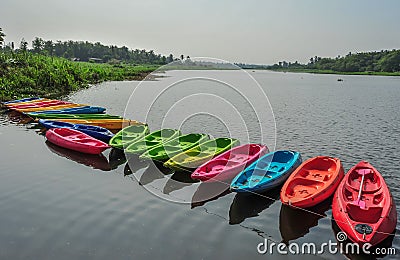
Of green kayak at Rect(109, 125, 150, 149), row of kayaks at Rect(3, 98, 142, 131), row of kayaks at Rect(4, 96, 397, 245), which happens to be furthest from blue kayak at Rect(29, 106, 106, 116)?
green kayak at Rect(109, 125, 150, 149)

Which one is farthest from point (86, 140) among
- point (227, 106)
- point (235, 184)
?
point (227, 106)

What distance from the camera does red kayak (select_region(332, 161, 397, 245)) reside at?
7.04 m

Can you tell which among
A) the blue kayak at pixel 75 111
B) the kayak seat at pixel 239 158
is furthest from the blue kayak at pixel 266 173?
the blue kayak at pixel 75 111

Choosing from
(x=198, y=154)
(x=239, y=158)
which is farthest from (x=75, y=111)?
(x=239, y=158)

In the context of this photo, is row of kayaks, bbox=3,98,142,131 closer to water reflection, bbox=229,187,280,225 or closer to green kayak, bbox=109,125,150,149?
green kayak, bbox=109,125,150,149

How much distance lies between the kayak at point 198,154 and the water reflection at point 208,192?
34.0 inches

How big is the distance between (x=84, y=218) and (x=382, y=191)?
762 cm

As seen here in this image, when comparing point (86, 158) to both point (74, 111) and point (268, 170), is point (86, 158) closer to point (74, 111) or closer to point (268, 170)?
→ point (268, 170)

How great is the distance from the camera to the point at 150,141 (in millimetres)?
13602

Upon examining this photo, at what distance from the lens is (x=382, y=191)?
8.61 meters

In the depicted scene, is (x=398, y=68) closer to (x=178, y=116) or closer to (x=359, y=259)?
(x=178, y=116)

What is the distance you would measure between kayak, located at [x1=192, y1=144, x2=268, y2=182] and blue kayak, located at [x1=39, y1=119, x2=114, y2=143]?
5614 millimetres

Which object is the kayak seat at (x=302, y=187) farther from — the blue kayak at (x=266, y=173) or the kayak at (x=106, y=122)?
the kayak at (x=106, y=122)

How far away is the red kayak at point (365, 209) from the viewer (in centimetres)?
704
